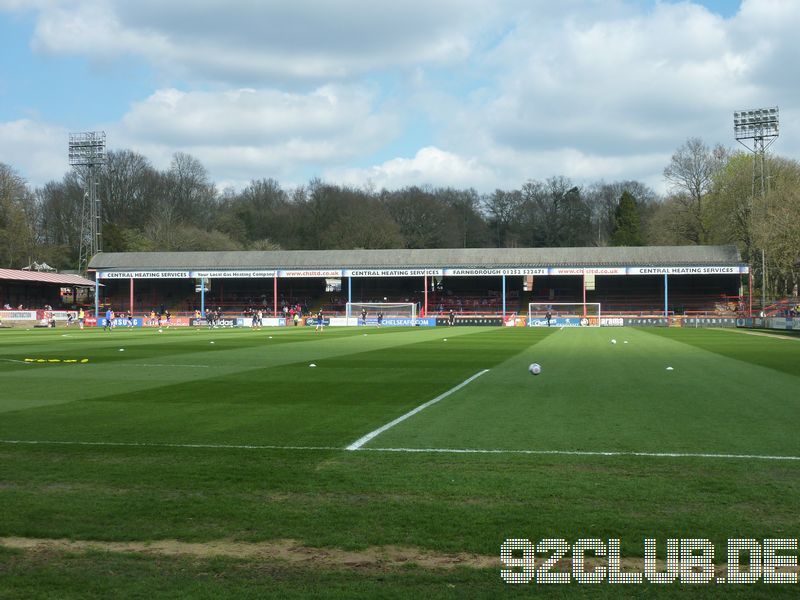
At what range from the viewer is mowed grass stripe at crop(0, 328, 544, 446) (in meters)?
10.6

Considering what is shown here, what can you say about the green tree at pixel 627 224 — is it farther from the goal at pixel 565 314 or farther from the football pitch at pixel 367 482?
the football pitch at pixel 367 482

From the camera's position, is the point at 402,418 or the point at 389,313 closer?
the point at 402,418

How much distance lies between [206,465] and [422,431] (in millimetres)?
3341

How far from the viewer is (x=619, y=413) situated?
12.5 meters

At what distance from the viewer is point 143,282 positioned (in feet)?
271

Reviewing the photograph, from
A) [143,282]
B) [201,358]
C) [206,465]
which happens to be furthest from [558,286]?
[206,465]

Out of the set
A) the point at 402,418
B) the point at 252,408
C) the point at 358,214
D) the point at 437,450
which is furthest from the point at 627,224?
the point at 437,450

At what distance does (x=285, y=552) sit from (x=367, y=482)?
208 centimetres

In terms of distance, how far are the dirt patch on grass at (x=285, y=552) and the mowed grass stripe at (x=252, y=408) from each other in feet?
13.0

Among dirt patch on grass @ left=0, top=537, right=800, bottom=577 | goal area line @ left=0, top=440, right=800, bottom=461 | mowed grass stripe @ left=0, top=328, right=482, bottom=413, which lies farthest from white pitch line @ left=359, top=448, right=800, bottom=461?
mowed grass stripe @ left=0, top=328, right=482, bottom=413

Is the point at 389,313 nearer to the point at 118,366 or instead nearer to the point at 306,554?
the point at 118,366

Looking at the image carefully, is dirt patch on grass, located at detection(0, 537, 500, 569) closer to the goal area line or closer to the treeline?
the goal area line

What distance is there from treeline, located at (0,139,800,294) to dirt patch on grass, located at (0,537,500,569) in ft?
257

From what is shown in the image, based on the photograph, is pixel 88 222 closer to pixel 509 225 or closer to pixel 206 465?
pixel 509 225
